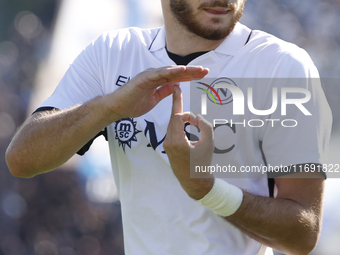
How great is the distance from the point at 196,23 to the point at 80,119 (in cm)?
62

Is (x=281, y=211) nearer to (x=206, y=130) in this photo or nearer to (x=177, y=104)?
(x=206, y=130)

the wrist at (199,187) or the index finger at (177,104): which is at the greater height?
the index finger at (177,104)

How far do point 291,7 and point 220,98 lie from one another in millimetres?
4313

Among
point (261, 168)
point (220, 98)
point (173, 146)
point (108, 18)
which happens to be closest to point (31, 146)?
point (173, 146)

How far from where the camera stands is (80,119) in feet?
5.34

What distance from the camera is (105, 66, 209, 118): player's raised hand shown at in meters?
1.42

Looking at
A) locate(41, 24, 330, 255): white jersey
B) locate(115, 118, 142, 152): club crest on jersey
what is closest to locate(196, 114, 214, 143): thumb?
locate(41, 24, 330, 255): white jersey

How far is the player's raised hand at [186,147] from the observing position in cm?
145

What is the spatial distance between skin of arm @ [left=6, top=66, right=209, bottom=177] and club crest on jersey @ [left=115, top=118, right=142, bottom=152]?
21 centimetres

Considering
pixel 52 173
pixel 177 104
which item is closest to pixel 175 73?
pixel 177 104

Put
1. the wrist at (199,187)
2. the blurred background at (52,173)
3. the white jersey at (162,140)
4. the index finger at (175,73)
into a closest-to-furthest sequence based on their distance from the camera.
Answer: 1. the index finger at (175,73)
2. the wrist at (199,187)
3. the white jersey at (162,140)
4. the blurred background at (52,173)

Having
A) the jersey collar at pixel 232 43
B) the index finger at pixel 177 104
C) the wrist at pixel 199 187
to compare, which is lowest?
the wrist at pixel 199 187

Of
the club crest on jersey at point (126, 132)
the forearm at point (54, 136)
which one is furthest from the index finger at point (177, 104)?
the club crest on jersey at point (126, 132)

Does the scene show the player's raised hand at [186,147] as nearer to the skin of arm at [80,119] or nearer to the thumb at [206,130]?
the thumb at [206,130]
